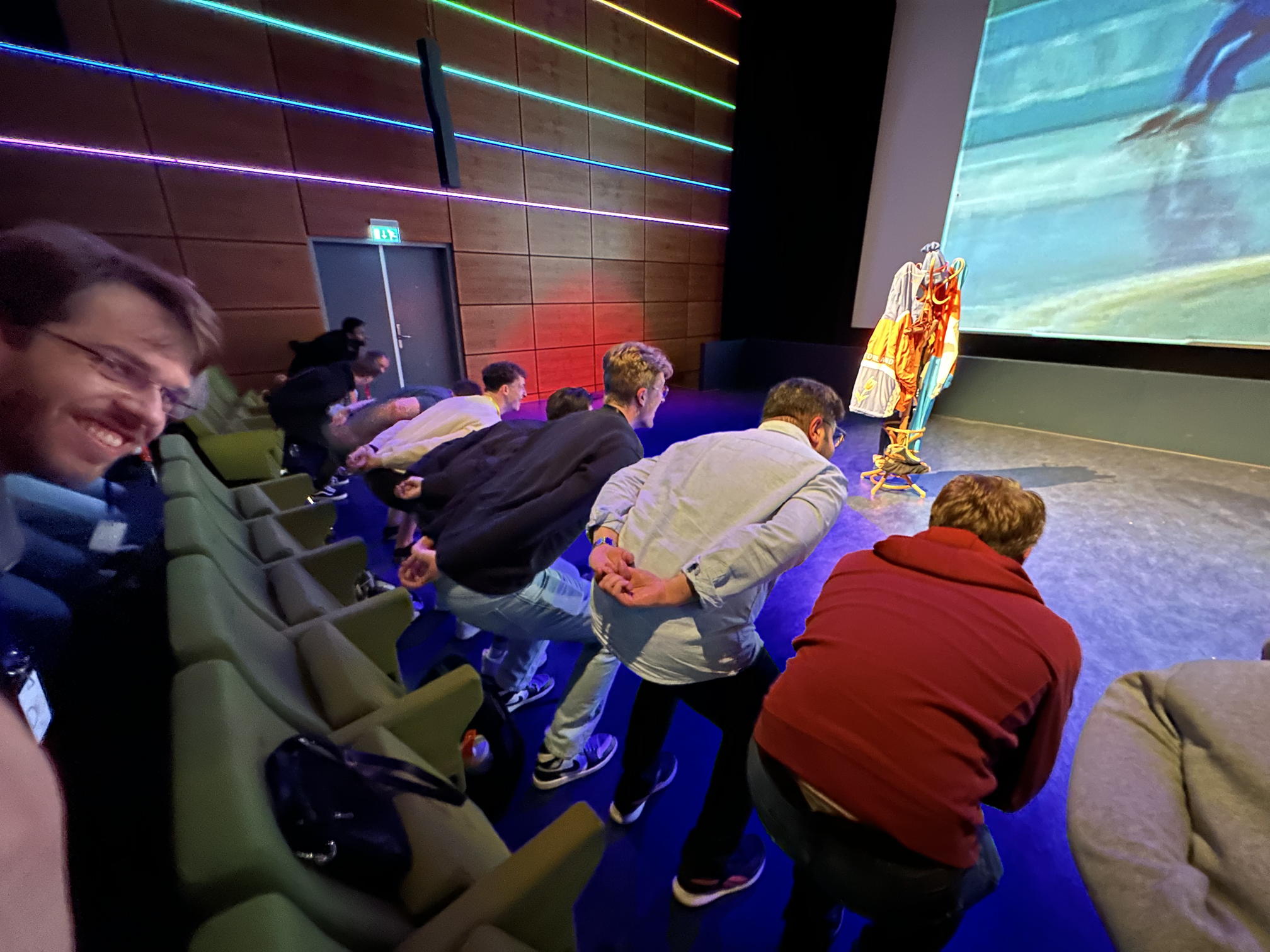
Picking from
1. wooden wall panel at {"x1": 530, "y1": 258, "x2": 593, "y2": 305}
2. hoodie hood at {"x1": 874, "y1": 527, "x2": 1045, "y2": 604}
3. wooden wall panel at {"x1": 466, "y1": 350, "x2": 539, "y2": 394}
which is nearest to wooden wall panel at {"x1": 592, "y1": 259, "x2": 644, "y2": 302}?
wooden wall panel at {"x1": 530, "y1": 258, "x2": 593, "y2": 305}

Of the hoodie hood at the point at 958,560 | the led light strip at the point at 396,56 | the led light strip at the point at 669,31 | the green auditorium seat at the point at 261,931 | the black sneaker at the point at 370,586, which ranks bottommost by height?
the black sneaker at the point at 370,586

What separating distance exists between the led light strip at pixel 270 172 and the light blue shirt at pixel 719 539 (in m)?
4.81

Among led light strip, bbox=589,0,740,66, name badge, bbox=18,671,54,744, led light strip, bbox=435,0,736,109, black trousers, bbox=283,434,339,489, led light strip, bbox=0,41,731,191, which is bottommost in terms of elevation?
black trousers, bbox=283,434,339,489

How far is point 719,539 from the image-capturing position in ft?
3.30

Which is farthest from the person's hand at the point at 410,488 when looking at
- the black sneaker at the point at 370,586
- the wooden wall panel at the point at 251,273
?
the wooden wall panel at the point at 251,273

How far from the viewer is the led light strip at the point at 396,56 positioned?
149 inches

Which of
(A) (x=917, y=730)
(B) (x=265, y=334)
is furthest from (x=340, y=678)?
(B) (x=265, y=334)

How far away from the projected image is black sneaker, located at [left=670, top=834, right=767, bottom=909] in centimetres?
563

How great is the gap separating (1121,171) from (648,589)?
594cm

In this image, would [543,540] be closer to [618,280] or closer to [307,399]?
[307,399]

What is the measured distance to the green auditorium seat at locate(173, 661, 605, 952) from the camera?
22.4 inches

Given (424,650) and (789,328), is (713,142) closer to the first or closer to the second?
(789,328)

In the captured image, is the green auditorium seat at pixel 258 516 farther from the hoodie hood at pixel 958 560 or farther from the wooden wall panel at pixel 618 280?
the wooden wall panel at pixel 618 280

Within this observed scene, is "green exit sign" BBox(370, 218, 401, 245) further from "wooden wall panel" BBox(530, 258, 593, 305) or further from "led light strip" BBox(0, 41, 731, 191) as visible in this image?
"wooden wall panel" BBox(530, 258, 593, 305)
